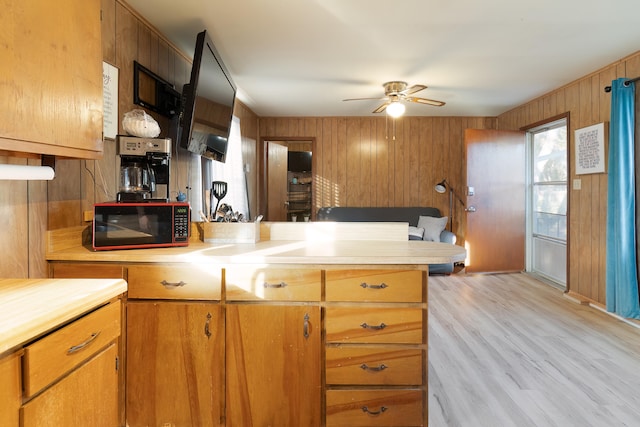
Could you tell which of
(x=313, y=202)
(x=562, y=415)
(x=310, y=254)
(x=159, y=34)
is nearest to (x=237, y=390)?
(x=310, y=254)

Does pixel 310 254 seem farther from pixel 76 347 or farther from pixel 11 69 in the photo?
pixel 11 69

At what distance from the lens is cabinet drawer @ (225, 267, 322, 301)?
1649 mm

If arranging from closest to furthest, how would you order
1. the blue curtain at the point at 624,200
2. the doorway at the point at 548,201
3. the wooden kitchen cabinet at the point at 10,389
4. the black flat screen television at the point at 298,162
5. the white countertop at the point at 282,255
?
the wooden kitchen cabinet at the point at 10,389 < the white countertop at the point at 282,255 < the blue curtain at the point at 624,200 < the doorway at the point at 548,201 < the black flat screen television at the point at 298,162

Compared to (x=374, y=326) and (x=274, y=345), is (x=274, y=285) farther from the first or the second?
(x=374, y=326)

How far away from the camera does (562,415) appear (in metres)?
1.93

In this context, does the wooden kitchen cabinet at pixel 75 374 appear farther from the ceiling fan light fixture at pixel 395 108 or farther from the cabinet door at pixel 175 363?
the ceiling fan light fixture at pixel 395 108

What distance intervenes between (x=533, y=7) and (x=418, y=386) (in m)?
2.45

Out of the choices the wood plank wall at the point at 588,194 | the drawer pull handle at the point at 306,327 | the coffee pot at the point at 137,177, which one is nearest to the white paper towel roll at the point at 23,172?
the coffee pot at the point at 137,177

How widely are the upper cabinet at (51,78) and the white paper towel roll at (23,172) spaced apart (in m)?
0.06

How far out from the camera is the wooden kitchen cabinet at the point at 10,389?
2.80 ft

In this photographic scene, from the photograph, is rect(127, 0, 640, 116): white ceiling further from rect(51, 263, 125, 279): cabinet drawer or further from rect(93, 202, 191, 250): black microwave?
rect(51, 263, 125, 279): cabinet drawer

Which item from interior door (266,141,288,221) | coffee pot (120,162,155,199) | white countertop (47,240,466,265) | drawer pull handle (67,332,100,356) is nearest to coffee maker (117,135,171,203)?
coffee pot (120,162,155,199)

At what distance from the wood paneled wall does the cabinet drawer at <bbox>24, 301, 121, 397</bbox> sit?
16.1ft

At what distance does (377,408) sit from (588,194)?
11.6 ft
